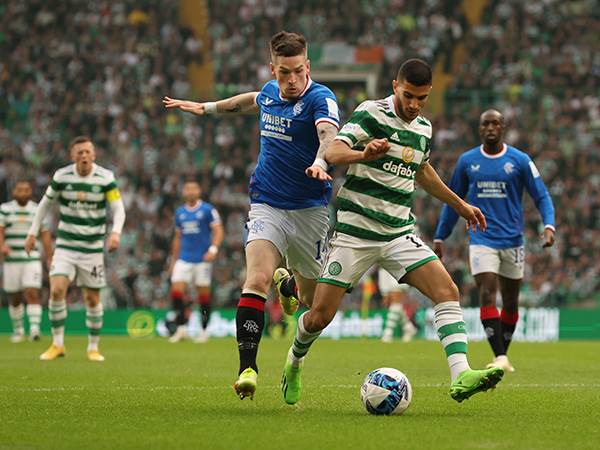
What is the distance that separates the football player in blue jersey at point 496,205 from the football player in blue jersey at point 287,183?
4.14 m

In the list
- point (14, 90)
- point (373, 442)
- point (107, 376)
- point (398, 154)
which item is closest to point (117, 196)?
point (107, 376)

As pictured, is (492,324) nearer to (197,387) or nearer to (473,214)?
(197,387)

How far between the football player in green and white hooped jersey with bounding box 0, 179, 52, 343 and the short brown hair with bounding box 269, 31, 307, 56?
490 inches

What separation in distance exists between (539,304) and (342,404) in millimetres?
18052

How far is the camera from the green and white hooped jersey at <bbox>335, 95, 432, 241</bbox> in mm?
8195

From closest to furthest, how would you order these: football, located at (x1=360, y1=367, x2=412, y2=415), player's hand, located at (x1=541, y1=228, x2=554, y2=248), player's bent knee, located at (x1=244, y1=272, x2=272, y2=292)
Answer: football, located at (x1=360, y1=367, x2=412, y2=415), player's bent knee, located at (x1=244, y1=272, x2=272, y2=292), player's hand, located at (x1=541, y1=228, x2=554, y2=248)

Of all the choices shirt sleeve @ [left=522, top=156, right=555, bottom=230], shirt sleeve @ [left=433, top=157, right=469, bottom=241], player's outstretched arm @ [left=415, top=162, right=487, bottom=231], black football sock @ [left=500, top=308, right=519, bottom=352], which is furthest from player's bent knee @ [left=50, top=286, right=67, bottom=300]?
player's outstretched arm @ [left=415, top=162, right=487, bottom=231]

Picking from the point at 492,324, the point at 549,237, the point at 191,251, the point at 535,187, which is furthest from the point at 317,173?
the point at 191,251

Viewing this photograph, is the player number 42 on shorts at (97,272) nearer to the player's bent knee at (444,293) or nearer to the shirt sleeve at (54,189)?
the shirt sleeve at (54,189)

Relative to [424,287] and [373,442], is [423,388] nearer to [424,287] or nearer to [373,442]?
[424,287]

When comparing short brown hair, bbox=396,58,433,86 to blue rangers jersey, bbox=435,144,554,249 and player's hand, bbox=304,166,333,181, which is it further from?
blue rangers jersey, bbox=435,144,554,249

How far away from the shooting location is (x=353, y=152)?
7.80m

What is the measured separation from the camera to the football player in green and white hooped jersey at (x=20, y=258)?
20.4m

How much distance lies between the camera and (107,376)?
11.9 meters
